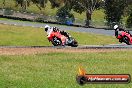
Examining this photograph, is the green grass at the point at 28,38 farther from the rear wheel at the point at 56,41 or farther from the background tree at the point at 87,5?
the background tree at the point at 87,5

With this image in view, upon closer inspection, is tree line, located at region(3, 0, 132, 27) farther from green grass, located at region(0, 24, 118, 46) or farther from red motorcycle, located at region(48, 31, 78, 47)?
red motorcycle, located at region(48, 31, 78, 47)

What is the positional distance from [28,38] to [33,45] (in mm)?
2646

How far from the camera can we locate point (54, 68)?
19.1 m

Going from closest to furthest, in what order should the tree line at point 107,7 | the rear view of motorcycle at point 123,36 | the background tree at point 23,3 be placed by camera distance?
the rear view of motorcycle at point 123,36, the tree line at point 107,7, the background tree at point 23,3

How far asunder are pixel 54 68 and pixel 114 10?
190 ft

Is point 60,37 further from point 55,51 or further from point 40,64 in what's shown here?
point 40,64

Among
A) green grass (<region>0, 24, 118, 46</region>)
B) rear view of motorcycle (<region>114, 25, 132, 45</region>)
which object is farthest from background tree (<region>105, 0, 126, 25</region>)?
rear view of motorcycle (<region>114, 25, 132, 45</region>)

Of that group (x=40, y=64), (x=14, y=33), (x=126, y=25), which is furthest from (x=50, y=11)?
(x=40, y=64)

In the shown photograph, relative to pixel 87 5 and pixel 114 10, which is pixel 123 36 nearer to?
pixel 114 10

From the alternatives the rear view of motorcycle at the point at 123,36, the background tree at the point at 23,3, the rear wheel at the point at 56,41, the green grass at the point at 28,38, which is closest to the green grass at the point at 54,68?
the rear wheel at the point at 56,41

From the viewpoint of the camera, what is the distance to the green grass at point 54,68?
14.4 meters

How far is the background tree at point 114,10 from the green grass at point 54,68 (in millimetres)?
47296

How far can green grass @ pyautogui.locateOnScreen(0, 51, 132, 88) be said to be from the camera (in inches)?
566

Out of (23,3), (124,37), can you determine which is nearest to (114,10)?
(23,3)
